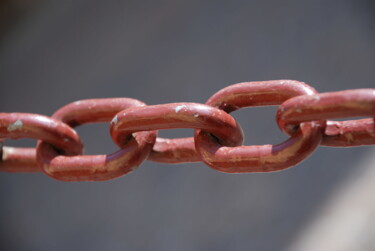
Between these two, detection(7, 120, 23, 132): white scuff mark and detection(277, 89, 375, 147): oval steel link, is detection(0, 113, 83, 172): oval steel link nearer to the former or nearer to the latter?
detection(7, 120, 23, 132): white scuff mark

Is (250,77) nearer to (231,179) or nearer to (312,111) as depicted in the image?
(231,179)

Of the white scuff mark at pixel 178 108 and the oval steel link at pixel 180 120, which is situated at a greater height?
the white scuff mark at pixel 178 108

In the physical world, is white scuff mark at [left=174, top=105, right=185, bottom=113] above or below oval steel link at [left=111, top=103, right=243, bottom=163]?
above

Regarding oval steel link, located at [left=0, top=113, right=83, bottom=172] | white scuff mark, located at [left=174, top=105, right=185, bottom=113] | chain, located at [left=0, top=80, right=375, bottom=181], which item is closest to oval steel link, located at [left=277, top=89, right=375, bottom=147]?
chain, located at [left=0, top=80, right=375, bottom=181]

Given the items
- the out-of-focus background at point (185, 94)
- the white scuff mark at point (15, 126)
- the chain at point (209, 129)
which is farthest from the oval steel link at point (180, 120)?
the out-of-focus background at point (185, 94)

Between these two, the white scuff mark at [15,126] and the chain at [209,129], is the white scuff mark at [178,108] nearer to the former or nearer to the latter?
the chain at [209,129]

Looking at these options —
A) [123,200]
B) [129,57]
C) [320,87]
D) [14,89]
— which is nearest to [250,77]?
[320,87]

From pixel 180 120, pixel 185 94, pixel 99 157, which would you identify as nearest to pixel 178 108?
pixel 180 120

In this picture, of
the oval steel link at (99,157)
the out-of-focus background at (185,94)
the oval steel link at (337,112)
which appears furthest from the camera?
the out-of-focus background at (185,94)
